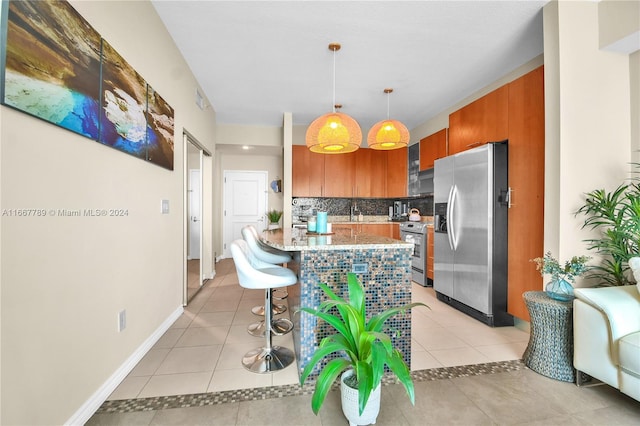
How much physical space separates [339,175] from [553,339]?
4.14 meters

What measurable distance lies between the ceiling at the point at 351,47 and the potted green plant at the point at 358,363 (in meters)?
2.21

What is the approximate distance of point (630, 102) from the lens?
2.20 meters

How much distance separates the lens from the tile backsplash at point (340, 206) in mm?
5835

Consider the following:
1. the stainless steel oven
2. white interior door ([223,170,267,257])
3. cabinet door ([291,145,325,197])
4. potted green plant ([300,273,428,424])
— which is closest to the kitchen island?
potted green plant ([300,273,428,424])

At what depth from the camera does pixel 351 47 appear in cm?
278

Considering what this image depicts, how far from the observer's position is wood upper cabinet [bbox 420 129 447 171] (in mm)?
4363

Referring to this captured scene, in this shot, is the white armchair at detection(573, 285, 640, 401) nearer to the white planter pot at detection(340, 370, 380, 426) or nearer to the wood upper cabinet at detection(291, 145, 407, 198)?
the white planter pot at detection(340, 370, 380, 426)

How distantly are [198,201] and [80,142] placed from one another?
271 cm

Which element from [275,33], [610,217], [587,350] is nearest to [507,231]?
[610,217]

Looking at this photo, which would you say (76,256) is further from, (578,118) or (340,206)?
(340,206)

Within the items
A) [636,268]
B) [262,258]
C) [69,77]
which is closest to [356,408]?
[262,258]

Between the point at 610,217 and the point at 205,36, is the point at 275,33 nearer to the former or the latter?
the point at 205,36

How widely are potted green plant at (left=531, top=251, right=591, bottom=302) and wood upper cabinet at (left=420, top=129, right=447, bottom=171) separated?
8.33 feet

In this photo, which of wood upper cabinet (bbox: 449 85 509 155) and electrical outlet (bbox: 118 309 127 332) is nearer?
electrical outlet (bbox: 118 309 127 332)
